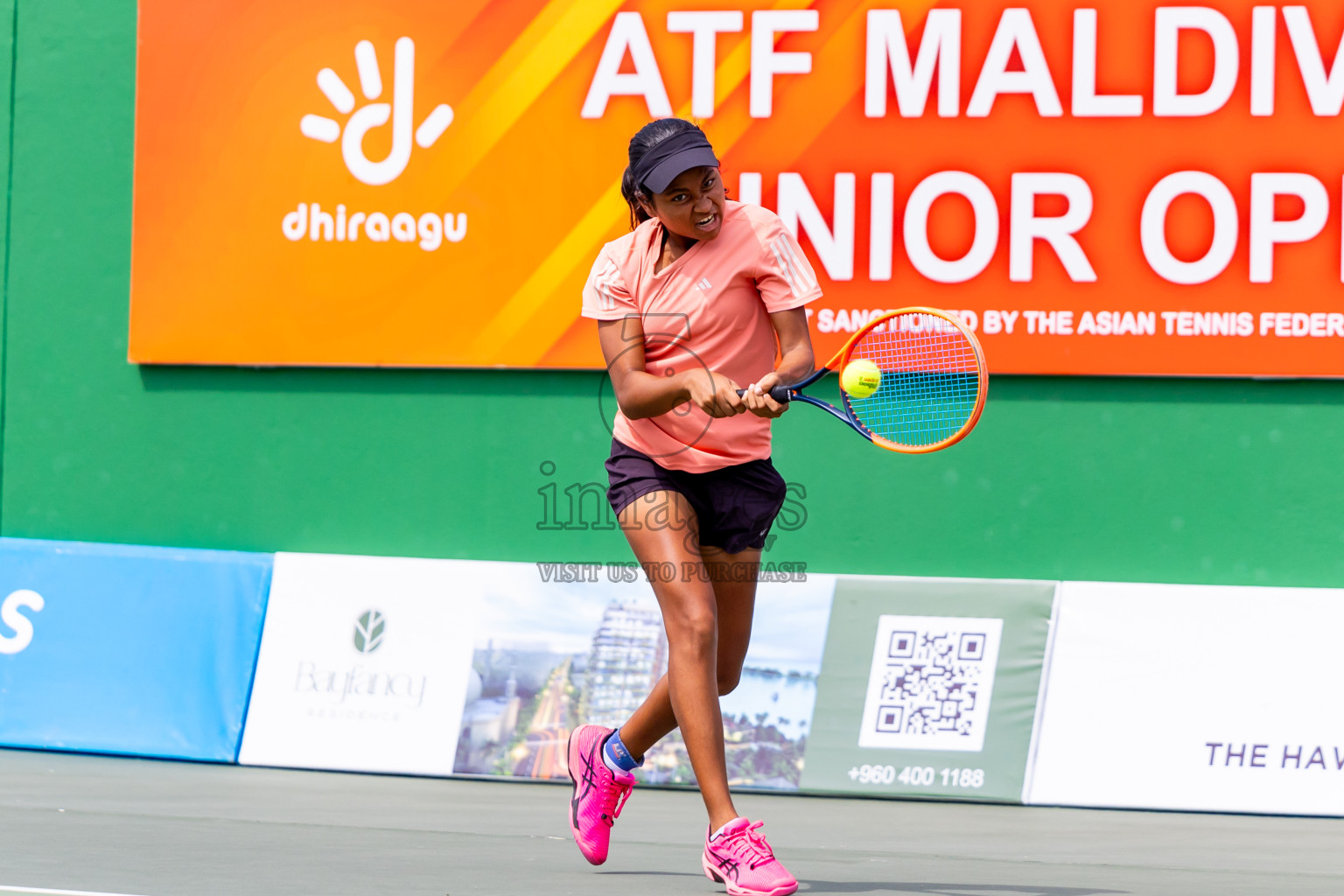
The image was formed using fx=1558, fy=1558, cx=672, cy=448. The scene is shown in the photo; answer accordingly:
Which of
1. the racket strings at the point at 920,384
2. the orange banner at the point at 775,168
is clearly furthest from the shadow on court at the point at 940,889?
the orange banner at the point at 775,168

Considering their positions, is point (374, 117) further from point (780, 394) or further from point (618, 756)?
point (780, 394)

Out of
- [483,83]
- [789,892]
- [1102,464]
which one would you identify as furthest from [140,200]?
[789,892]

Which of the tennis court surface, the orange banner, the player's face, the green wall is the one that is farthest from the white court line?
the orange banner

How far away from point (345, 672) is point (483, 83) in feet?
7.96

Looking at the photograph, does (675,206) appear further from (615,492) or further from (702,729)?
(702,729)

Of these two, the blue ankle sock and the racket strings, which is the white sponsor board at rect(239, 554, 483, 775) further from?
the blue ankle sock

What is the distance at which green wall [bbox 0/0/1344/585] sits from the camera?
5.95 metres

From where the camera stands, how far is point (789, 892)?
11.3 feet

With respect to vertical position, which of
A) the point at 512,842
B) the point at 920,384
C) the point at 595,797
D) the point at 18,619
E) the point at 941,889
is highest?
the point at 920,384

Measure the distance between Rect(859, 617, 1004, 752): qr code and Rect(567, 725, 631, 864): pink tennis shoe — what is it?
1.85 meters

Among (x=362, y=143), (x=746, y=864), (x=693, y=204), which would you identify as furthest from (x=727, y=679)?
(x=362, y=143)

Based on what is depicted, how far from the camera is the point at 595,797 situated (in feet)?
13.0

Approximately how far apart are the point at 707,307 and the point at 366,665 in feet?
9.41

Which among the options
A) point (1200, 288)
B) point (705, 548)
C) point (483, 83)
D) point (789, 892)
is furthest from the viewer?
point (483, 83)
